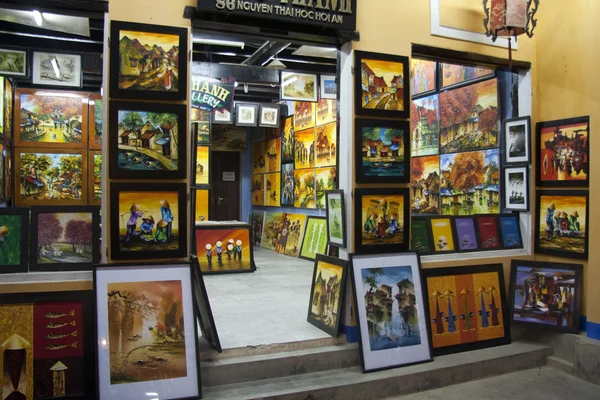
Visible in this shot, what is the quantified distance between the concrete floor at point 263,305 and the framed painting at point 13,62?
370 centimetres

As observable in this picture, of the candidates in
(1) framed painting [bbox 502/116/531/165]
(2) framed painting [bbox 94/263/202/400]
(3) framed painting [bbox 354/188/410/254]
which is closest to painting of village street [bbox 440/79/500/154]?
(1) framed painting [bbox 502/116/531/165]

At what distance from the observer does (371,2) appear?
14.8ft

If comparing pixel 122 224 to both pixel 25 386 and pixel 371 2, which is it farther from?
pixel 371 2

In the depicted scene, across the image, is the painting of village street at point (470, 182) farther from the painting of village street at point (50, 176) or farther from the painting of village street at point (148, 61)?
the painting of village street at point (50, 176)

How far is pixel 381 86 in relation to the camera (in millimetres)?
4527

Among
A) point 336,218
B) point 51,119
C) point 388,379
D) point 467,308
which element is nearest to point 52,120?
point 51,119

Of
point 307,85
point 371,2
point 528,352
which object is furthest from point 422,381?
point 307,85

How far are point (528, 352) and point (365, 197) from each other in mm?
2267

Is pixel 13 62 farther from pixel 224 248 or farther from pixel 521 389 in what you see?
pixel 521 389

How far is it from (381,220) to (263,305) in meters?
1.91

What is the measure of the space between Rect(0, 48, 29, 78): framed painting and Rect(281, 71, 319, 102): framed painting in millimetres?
3569

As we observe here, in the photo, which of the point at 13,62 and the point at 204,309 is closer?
the point at 204,309

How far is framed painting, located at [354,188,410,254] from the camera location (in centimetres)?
445

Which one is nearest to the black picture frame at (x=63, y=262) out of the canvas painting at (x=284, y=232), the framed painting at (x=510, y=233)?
the framed painting at (x=510, y=233)
